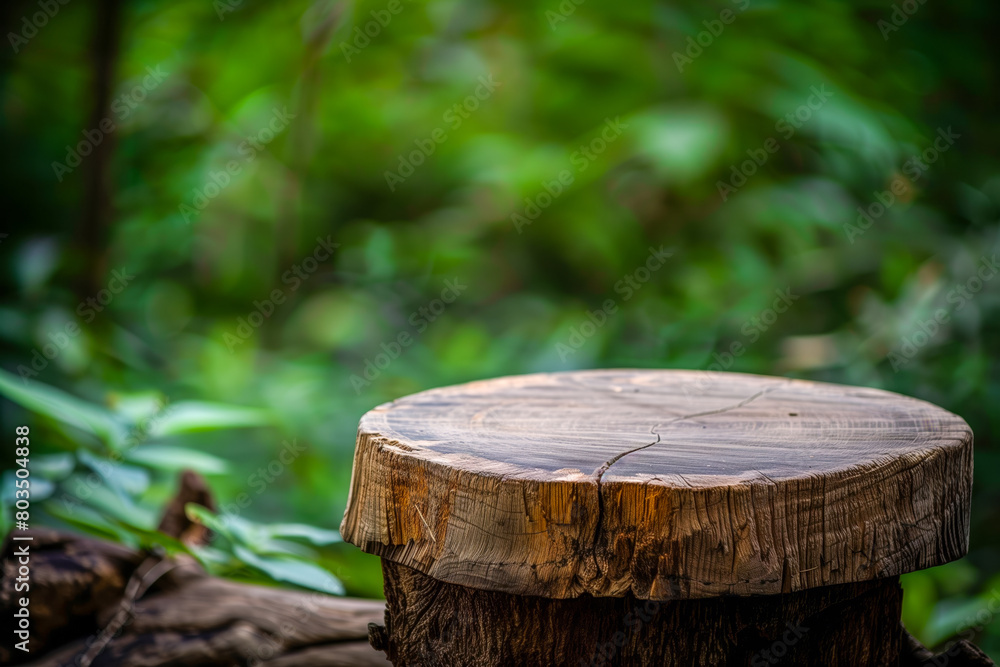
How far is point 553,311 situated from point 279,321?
3.60 feet

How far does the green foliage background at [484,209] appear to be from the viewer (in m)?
2.29

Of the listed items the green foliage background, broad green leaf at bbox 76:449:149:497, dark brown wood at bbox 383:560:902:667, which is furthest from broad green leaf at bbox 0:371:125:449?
dark brown wood at bbox 383:560:902:667

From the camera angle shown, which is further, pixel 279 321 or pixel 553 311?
pixel 279 321

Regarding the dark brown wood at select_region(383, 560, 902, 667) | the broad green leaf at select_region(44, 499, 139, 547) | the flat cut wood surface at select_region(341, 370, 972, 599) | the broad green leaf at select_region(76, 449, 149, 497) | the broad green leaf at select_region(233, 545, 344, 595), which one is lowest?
the broad green leaf at select_region(233, 545, 344, 595)

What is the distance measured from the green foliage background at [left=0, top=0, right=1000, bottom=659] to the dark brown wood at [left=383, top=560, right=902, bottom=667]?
115cm

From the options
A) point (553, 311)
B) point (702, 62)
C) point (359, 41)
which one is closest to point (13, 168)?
point (359, 41)

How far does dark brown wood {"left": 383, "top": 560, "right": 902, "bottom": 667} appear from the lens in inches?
33.4

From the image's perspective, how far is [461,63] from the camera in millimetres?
3004

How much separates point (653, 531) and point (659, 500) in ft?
0.10

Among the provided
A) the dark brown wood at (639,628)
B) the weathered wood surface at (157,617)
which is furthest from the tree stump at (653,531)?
the weathered wood surface at (157,617)

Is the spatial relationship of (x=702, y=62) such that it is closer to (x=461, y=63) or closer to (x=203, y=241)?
(x=461, y=63)

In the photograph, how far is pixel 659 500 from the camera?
766 millimetres

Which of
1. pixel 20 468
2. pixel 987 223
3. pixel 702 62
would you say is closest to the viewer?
pixel 20 468

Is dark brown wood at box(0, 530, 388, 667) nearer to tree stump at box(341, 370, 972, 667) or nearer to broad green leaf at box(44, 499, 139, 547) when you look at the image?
broad green leaf at box(44, 499, 139, 547)
